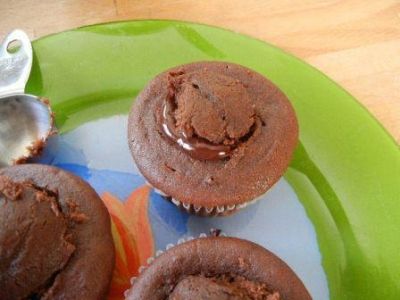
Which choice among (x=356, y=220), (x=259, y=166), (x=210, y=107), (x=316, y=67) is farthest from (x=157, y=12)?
(x=356, y=220)

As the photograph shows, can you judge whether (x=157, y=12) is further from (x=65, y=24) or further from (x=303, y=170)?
(x=303, y=170)

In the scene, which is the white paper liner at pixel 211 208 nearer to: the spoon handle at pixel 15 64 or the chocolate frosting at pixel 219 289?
the chocolate frosting at pixel 219 289

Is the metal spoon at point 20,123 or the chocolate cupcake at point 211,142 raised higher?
the chocolate cupcake at point 211,142

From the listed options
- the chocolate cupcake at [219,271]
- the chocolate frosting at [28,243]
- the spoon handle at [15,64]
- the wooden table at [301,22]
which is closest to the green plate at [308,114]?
the spoon handle at [15,64]

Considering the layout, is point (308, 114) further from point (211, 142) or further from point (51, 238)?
point (51, 238)

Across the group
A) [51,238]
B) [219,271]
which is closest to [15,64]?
[51,238]

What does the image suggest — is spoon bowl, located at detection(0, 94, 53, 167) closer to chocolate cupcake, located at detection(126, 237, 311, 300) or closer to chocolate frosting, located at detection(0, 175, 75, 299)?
chocolate frosting, located at detection(0, 175, 75, 299)
